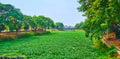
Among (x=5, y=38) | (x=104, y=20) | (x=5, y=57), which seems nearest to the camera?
(x=104, y=20)

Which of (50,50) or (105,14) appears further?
(50,50)

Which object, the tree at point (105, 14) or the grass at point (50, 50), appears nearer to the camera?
the tree at point (105, 14)

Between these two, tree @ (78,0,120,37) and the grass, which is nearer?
tree @ (78,0,120,37)

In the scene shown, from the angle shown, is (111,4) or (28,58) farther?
(28,58)

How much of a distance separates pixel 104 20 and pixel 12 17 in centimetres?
6146

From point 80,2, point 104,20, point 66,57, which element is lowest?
point 66,57

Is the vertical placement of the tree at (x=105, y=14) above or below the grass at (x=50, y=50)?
above

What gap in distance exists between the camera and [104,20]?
32.5m

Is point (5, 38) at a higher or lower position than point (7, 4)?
lower

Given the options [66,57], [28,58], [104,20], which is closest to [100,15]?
[104,20]

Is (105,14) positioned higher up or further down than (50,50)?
higher up

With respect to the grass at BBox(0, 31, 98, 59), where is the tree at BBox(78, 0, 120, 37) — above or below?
above

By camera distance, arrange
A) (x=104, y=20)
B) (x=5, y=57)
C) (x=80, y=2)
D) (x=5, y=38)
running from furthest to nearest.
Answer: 1. (x=5, y=38)
2. (x=80, y=2)
3. (x=5, y=57)
4. (x=104, y=20)

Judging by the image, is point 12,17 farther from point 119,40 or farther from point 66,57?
point 66,57
